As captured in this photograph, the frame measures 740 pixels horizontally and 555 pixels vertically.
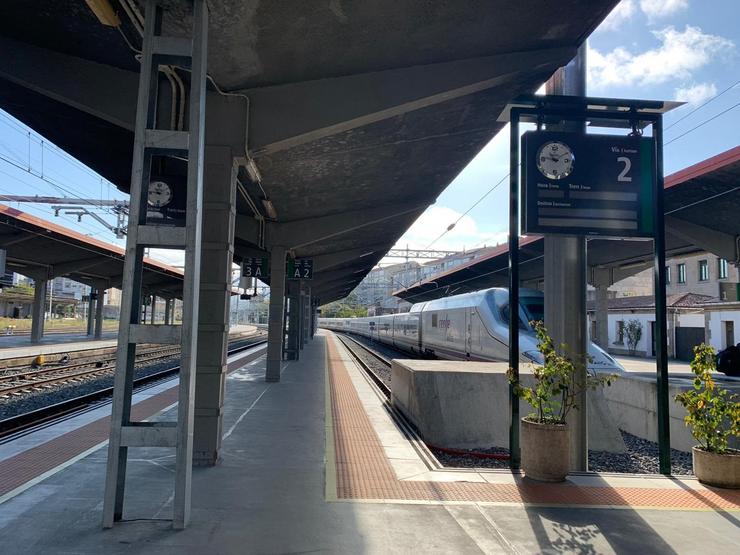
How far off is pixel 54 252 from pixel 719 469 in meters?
28.3

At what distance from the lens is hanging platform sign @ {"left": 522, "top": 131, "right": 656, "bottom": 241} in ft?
20.6

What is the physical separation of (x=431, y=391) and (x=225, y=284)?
3.65 metres

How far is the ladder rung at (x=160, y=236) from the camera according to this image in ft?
14.5

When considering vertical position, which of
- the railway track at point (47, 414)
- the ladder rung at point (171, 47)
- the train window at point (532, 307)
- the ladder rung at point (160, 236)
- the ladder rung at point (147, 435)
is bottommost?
the railway track at point (47, 414)

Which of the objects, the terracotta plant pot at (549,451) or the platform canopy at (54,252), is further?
the platform canopy at (54,252)

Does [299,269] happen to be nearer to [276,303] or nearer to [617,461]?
[276,303]

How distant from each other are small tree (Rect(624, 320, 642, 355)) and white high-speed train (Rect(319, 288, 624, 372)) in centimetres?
1591

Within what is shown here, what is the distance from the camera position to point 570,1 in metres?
5.66

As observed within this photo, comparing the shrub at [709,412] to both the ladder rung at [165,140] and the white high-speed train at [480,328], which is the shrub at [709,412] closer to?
the white high-speed train at [480,328]

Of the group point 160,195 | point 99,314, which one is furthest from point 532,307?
point 99,314

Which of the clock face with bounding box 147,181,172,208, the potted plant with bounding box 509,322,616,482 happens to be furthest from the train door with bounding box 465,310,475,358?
the clock face with bounding box 147,181,172,208

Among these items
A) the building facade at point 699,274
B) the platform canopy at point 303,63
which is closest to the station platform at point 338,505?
the platform canopy at point 303,63

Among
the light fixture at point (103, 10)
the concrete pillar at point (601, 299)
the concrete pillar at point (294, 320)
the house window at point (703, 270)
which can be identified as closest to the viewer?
the light fixture at point (103, 10)

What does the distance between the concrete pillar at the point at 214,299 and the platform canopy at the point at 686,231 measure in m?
7.66
